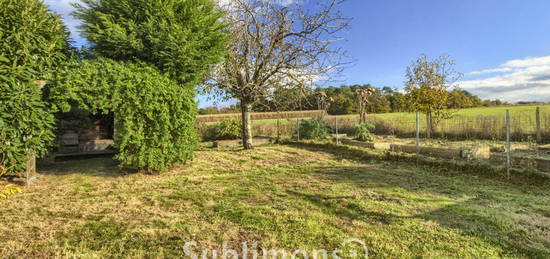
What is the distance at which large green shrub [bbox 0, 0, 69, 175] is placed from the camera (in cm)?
436

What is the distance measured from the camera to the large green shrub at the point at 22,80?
4.36 m

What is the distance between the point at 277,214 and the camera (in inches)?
130

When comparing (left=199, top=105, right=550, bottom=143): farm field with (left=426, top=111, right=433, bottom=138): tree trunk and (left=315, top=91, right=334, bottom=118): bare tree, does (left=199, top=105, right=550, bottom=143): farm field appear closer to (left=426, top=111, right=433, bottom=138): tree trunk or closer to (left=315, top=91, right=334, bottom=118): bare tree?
(left=426, top=111, right=433, bottom=138): tree trunk

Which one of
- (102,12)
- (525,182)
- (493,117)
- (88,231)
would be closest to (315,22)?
(102,12)

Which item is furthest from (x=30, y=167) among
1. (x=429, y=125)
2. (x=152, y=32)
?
(x=429, y=125)

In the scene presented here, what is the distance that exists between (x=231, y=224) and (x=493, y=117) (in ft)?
46.1

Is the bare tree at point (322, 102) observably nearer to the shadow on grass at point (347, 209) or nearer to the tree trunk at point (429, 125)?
the tree trunk at point (429, 125)

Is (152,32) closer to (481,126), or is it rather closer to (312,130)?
(312,130)

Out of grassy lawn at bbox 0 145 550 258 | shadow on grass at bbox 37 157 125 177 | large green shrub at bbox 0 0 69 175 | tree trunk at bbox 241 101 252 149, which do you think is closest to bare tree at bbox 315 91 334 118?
tree trunk at bbox 241 101 252 149

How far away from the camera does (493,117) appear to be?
11.7m

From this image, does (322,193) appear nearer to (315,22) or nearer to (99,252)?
(99,252)

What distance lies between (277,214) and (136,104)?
406cm

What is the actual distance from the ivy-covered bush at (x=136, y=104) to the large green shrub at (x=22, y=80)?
397 millimetres

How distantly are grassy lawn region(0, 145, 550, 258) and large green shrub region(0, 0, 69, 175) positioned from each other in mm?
871
